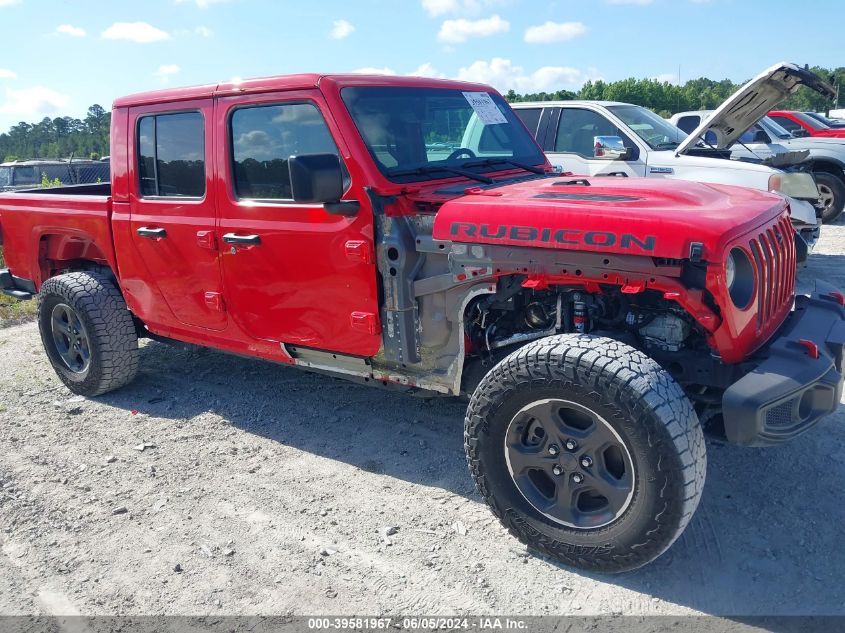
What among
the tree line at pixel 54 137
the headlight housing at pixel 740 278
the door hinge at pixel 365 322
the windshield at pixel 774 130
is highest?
the tree line at pixel 54 137

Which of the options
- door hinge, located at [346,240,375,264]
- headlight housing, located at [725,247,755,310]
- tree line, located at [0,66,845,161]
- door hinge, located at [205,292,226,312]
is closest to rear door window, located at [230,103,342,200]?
door hinge, located at [346,240,375,264]

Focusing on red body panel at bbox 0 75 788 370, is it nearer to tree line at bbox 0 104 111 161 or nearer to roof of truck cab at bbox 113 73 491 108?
roof of truck cab at bbox 113 73 491 108

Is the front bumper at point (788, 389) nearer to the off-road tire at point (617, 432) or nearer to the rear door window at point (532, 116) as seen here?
the off-road tire at point (617, 432)

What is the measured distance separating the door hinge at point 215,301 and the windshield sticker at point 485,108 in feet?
6.03

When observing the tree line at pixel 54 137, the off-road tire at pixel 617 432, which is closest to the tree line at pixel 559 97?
the tree line at pixel 54 137

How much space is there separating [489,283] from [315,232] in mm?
942

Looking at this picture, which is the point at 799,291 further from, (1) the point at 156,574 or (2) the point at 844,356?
(1) the point at 156,574

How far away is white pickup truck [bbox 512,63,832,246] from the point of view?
700 centimetres

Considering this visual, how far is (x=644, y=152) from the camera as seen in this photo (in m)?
7.47

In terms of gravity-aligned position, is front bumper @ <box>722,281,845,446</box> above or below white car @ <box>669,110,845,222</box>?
below

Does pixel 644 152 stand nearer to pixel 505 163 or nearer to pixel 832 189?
pixel 505 163

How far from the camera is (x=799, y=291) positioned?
12.5 ft

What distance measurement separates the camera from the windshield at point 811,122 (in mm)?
14034

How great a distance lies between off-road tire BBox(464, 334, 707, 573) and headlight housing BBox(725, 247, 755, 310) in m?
0.48
